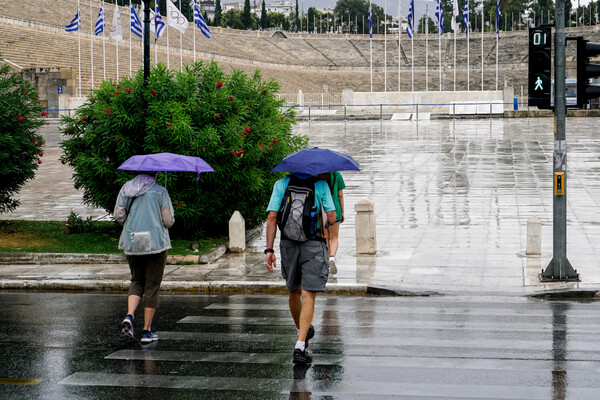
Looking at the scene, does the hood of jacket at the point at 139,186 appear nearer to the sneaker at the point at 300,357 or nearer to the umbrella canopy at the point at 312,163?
the umbrella canopy at the point at 312,163

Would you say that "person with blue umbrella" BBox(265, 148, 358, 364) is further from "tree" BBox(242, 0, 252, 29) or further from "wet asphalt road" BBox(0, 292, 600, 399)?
"tree" BBox(242, 0, 252, 29)

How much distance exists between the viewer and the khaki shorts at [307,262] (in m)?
8.19

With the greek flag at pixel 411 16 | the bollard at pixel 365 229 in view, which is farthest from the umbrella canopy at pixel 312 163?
the greek flag at pixel 411 16

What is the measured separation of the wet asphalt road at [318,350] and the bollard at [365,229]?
3.29 m

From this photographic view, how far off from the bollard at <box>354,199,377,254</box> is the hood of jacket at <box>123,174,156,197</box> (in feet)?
20.5

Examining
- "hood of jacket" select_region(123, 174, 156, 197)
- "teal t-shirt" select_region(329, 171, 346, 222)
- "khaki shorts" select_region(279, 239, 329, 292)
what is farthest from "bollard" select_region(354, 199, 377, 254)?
"khaki shorts" select_region(279, 239, 329, 292)

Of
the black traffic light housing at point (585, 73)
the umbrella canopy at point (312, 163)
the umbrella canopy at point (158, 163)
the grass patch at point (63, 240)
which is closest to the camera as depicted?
the umbrella canopy at point (312, 163)

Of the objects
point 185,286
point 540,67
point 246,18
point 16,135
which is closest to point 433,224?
point 540,67

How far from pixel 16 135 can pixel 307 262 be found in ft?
33.1

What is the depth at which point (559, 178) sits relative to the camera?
495 inches

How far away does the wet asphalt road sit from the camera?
727cm

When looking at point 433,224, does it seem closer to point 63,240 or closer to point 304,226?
point 63,240

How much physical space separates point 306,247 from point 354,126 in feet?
148

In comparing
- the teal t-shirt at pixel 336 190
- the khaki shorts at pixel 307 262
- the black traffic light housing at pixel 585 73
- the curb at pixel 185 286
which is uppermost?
the black traffic light housing at pixel 585 73
